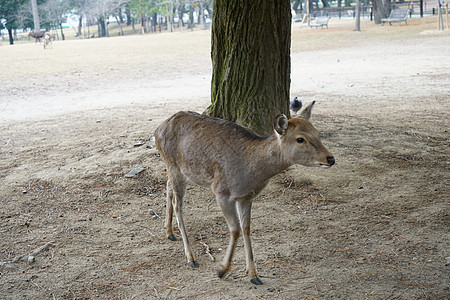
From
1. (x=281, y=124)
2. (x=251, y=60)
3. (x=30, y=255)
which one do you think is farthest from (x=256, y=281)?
(x=251, y=60)

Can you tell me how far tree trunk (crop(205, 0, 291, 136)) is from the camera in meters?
5.88

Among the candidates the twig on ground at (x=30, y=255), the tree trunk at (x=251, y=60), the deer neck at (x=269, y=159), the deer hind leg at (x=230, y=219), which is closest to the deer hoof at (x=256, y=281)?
the deer hind leg at (x=230, y=219)

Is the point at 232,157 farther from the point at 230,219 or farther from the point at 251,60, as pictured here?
the point at 251,60

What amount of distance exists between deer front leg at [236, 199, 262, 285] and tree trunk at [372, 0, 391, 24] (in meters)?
41.8

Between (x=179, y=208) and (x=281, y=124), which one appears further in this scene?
(x=179, y=208)

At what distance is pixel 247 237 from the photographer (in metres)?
3.74

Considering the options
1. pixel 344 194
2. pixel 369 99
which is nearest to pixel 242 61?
pixel 344 194

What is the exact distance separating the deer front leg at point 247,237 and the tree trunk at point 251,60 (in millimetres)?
2469

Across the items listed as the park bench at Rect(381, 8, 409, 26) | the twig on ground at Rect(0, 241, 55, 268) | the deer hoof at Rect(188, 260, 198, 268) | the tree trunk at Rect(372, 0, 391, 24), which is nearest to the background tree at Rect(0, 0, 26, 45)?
the tree trunk at Rect(372, 0, 391, 24)

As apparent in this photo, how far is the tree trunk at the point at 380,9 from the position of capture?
4160cm

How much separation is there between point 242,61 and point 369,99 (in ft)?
19.8

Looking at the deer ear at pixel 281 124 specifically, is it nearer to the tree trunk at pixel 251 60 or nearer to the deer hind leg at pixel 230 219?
the deer hind leg at pixel 230 219

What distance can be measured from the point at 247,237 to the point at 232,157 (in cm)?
63

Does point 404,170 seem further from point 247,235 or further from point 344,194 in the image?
point 247,235
